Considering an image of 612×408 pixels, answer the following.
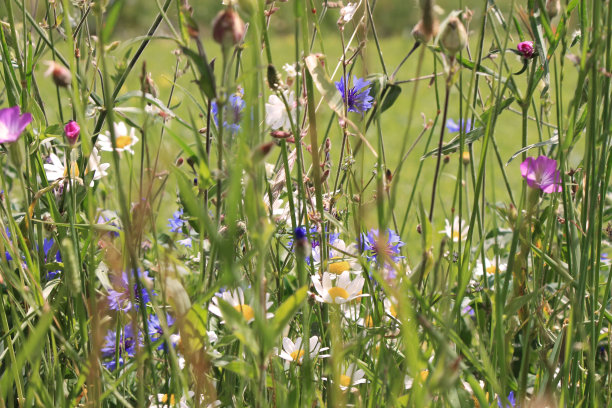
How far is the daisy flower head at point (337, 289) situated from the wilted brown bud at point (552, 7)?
8.9 inches

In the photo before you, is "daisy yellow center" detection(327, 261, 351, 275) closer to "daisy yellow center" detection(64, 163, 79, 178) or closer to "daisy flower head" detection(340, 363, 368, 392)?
"daisy flower head" detection(340, 363, 368, 392)

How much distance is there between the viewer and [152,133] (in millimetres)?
359

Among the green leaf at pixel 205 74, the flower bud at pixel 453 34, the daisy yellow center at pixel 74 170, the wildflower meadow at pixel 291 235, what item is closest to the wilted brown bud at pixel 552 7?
the wildflower meadow at pixel 291 235

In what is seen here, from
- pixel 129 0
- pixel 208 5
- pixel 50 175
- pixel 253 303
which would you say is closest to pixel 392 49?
pixel 208 5

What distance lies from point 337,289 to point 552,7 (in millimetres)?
244

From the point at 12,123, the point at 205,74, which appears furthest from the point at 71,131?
the point at 205,74

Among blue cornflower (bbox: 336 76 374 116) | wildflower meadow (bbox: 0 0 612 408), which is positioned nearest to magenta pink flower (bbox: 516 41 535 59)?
wildflower meadow (bbox: 0 0 612 408)

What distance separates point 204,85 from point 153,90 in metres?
0.25

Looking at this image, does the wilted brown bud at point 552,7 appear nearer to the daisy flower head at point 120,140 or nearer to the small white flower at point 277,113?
the small white flower at point 277,113

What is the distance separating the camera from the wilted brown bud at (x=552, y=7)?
481 millimetres

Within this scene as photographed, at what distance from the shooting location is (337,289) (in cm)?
50

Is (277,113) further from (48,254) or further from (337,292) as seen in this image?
(48,254)

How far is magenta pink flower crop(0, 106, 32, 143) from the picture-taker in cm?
41

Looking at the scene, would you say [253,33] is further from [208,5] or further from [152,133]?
[208,5]
